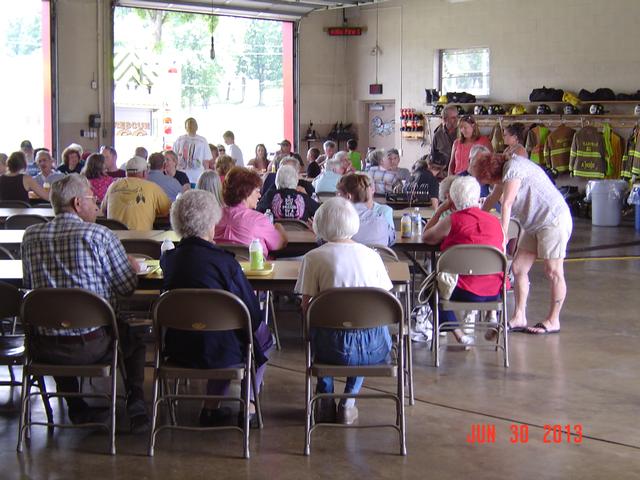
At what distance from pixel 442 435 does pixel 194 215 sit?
1.65 m

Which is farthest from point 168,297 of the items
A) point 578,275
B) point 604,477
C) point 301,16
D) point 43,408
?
point 301,16

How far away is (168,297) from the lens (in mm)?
4152

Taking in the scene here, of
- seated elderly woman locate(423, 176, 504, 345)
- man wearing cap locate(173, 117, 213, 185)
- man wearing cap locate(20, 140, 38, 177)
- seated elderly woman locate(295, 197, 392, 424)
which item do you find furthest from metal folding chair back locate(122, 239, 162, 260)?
man wearing cap locate(173, 117, 213, 185)

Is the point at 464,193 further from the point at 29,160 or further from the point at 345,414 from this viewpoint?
the point at 29,160

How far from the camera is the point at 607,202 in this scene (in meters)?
14.2

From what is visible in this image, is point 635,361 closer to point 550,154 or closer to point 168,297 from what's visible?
point 168,297

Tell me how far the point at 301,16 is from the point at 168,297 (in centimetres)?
1425

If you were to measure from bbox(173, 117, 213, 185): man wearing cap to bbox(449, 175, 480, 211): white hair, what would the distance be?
22.1ft

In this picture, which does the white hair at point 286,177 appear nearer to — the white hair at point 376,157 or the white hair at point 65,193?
the white hair at point 65,193

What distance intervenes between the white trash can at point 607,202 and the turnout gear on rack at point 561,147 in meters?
0.99

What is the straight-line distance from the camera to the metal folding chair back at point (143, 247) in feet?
19.7

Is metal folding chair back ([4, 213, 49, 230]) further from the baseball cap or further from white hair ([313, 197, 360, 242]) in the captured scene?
white hair ([313, 197, 360, 242])

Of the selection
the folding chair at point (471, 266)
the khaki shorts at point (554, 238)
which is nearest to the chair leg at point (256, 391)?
the folding chair at point (471, 266)

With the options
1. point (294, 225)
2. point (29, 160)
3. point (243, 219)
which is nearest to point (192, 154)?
point (29, 160)
